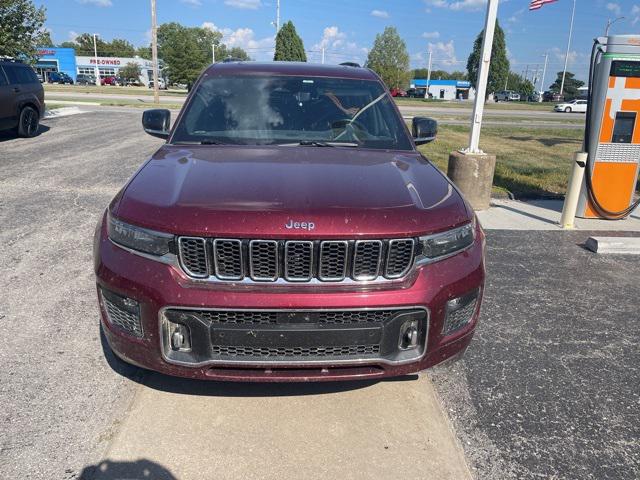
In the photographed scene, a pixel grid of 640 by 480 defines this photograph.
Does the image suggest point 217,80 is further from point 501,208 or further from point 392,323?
point 501,208

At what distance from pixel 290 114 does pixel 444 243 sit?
5.75ft

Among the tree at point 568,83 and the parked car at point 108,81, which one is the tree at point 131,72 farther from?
the tree at point 568,83

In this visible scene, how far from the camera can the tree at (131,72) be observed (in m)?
87.8

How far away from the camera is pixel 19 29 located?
585 inches

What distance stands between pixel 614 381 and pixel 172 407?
2.60m

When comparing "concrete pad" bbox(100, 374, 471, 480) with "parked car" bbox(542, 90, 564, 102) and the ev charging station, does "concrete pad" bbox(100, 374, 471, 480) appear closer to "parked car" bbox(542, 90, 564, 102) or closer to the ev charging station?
the ev charging station

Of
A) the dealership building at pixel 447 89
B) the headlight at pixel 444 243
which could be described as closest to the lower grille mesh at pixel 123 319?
the headlight at pixel 444 243

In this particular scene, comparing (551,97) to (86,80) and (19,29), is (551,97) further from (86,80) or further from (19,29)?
(19,29)

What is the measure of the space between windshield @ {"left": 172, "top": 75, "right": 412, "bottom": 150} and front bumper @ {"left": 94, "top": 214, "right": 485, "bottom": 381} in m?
1.37

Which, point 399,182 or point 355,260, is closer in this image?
point 355,260

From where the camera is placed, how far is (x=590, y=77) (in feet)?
21.7

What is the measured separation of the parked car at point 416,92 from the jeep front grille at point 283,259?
8615 centimetres

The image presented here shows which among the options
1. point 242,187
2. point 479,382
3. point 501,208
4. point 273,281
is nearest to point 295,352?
point 273,281

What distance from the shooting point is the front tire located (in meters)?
12.5
